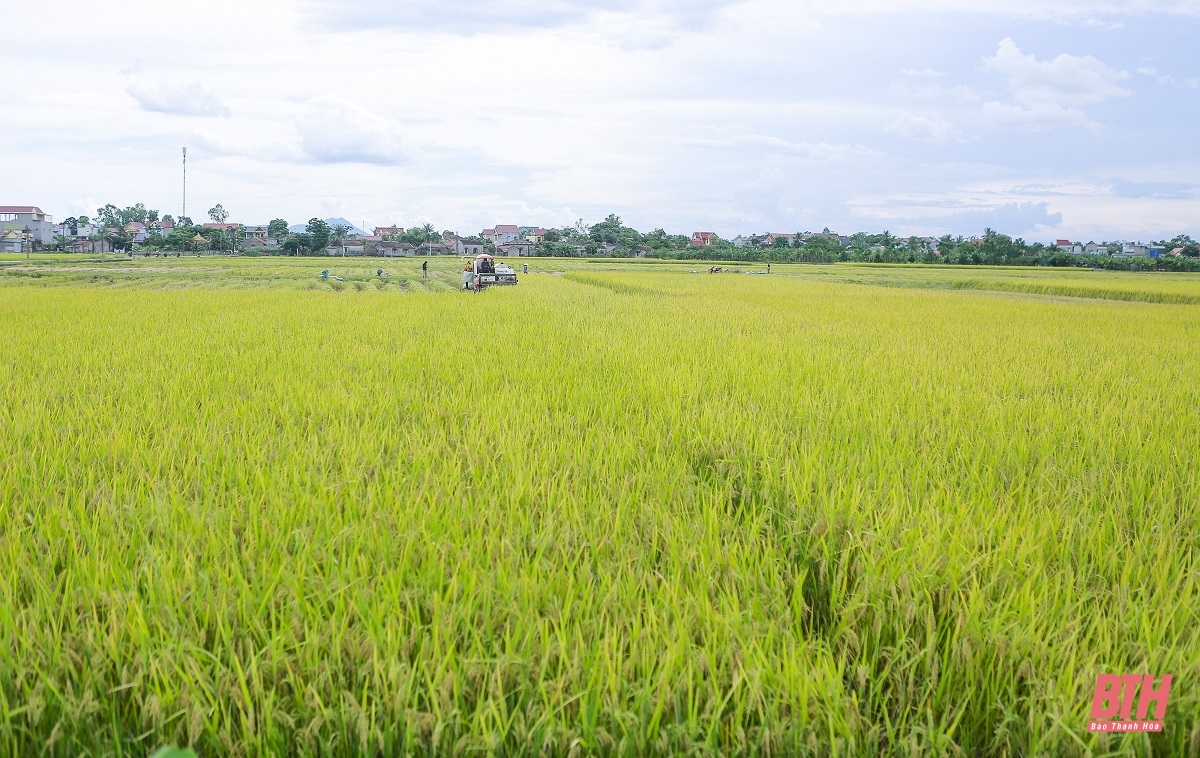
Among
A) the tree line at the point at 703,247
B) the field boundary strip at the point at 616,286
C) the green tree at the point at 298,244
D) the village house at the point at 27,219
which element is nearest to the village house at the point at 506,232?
the tree line at the point at 703,247

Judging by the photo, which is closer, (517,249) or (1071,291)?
(1071,291)

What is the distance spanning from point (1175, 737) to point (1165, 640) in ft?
1.37

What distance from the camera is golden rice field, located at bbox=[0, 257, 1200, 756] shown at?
1.33 m

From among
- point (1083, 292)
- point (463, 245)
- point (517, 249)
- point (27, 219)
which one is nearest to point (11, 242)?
point (27, 219)

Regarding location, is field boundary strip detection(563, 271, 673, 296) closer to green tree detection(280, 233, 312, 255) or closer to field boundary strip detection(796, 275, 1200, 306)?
field boundary strip detection(796, 275, 1200, 306)

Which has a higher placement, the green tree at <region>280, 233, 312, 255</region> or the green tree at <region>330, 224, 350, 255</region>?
the green tree at <region>330, 224, 350, 255</region>

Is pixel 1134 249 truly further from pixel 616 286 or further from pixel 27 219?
pixel 27 219

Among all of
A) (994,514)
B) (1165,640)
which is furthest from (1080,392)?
(1165,640)

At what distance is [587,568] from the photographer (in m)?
1.80

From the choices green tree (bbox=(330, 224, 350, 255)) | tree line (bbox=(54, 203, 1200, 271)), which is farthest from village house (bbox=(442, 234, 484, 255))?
green tree (bbox=(330, 224, 350, 255))

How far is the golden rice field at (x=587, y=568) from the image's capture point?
1.33m

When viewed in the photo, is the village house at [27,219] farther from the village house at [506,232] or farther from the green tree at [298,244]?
the village house at [506,232]

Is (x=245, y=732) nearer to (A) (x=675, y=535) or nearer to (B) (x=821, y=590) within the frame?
(A) (x=675, y=535)

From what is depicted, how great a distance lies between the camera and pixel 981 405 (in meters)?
4.20
